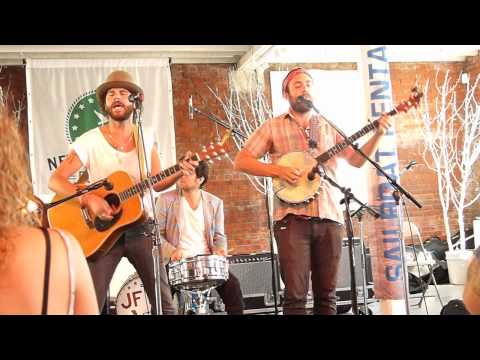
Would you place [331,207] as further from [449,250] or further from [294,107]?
[449,250]

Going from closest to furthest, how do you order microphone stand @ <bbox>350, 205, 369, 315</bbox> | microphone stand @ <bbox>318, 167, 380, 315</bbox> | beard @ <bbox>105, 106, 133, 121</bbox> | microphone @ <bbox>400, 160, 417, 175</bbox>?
microphone stand @ <bbox>318, 167, 380, 315</bbox> → beard @ <bbox>105, 106, 133, 121</bbox> → microphone stand @ <bbox>350, 205, 369, 315</bbox> → microphone @ <bbox>400, 160, 417, 175</bbox>

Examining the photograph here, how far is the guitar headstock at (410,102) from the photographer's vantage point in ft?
13.7

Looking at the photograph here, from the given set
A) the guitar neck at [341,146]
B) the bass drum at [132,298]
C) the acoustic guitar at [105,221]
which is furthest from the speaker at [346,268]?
the acoustic guitar at [105,221]

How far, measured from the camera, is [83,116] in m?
4.15

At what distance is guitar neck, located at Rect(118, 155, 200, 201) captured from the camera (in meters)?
3.84

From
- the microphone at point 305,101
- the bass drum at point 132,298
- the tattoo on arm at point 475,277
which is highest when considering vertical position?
the microphone at point 305,101

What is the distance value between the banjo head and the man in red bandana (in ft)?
0.09

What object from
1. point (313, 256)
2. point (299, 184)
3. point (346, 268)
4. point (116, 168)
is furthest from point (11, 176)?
point (346, 268)

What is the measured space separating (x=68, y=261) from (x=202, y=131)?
3.26m

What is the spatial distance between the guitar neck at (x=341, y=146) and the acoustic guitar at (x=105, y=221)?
1.08m

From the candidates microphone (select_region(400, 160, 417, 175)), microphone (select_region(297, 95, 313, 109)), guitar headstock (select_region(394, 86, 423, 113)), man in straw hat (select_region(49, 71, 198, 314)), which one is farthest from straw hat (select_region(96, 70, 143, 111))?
microphone (select_region(400, 160, 417, 175))

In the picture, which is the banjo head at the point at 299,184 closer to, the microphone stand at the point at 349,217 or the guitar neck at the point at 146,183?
the microphone stand at the point at 349,217

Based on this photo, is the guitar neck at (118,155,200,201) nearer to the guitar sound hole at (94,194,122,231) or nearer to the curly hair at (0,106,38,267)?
the guitar sound hole at (94,194,122,231)

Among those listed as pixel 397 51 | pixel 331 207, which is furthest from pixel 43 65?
pixel 397 51
